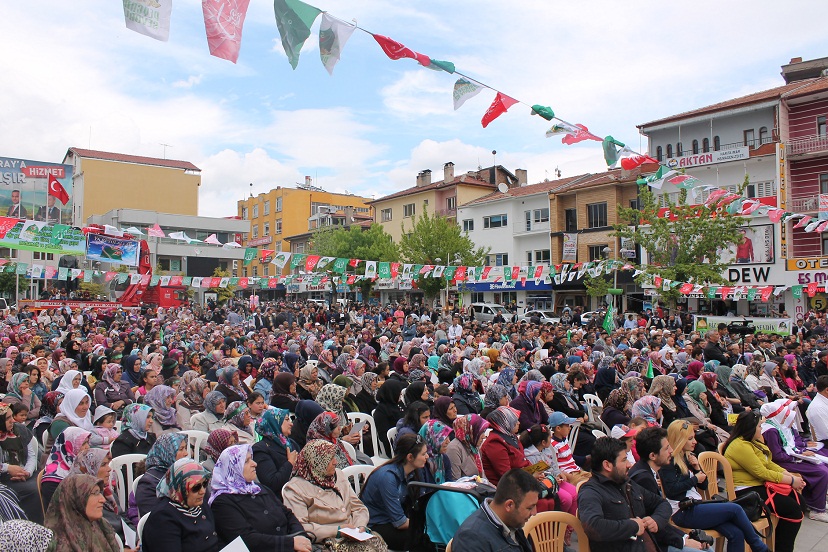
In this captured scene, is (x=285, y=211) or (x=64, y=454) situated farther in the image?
(x=285, y=211)

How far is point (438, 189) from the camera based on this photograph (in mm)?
41438

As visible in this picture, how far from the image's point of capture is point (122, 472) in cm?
486

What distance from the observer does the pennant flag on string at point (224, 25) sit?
238 inches

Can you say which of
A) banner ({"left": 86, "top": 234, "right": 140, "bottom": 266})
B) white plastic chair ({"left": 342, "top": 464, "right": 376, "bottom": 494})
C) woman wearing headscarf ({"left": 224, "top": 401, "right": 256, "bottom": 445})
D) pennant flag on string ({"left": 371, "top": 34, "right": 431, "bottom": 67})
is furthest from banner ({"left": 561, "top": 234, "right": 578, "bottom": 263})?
white plastic chair ({"left": 342, "top": 464, "right": 376, "bottom": 494})

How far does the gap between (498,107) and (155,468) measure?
7.70 metres

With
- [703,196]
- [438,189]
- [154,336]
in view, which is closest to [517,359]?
[154,336]

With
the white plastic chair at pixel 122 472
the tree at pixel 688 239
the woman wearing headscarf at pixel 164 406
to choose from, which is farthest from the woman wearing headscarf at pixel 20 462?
the tree at pixel 688 239

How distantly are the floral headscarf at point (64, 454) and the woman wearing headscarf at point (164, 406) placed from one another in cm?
176

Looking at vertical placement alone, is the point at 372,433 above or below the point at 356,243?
below

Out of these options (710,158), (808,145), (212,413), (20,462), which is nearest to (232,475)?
(212,413)

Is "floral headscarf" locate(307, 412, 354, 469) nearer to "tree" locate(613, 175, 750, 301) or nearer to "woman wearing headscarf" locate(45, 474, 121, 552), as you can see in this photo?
"woman wearing headscarf" locate(45, 474, 121, 552)

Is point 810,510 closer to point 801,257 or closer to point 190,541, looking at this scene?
point 190,541

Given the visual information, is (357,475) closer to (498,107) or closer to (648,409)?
(648,409)

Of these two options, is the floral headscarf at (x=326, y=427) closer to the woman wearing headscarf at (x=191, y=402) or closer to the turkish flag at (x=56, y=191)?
the woman wearing headscarf at (x=191, y=402)
